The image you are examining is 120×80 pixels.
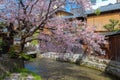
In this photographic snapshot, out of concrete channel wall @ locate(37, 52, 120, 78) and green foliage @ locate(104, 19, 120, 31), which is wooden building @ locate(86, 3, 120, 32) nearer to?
green foliage @ locate(104, 19, 120, 31)

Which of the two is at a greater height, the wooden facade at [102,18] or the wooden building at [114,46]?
the wooden facade at [102,18]

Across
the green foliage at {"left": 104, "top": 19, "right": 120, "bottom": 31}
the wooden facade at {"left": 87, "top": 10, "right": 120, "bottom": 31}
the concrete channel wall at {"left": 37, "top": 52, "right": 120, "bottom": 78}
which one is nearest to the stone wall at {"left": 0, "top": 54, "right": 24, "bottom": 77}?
the concrete channel wall at {"left": 37, "top": 52, "right": 120, "bottom": 78}

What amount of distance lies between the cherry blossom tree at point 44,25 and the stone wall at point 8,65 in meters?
1.04

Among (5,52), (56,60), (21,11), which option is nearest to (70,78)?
(5,52)

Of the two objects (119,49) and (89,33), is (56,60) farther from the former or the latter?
(89,33)

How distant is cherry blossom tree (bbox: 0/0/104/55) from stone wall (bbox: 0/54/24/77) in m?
1.04

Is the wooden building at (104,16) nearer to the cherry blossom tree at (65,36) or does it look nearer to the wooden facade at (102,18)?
the wooden facade at (102,18)

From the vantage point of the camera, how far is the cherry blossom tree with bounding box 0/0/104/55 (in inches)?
557

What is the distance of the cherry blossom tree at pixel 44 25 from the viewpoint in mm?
14141

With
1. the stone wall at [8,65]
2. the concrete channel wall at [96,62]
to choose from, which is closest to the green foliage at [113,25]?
the concrete channel wall at [96,62]

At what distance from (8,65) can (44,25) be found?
11.9ft

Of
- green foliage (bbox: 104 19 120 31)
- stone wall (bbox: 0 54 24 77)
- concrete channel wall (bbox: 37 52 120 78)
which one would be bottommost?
concrete channel wall (bbox: 37 52 120 78)

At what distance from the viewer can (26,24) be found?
1466 centimetres

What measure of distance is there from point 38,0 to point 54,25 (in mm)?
1997
